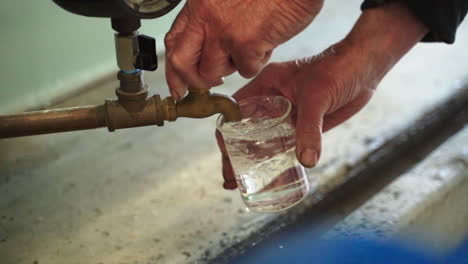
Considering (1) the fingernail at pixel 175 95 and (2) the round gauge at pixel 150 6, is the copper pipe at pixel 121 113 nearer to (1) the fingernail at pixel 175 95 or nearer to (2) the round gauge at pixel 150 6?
(1) the fingernail at pixel 175 95

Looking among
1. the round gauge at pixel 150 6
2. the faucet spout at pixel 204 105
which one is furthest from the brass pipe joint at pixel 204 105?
the round gauge at pixel 150 6

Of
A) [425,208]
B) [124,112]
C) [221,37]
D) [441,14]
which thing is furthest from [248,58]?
[425,208]

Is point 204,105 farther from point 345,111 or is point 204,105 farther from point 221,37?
point 345,111

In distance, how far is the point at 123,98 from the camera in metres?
0.65

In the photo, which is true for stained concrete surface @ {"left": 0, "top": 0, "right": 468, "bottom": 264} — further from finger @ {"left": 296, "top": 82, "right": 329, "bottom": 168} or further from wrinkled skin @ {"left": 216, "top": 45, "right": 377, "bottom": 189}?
finger @ {"left": 296, "top": 82, "right": 329, "bottom": 168}

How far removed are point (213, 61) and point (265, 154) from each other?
0.12 metres

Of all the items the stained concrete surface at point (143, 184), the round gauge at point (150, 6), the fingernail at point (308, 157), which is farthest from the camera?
the stained concrete surface at point (143, 184)

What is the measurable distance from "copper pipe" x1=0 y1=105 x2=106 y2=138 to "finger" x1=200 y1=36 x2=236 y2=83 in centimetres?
12

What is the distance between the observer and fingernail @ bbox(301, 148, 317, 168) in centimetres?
65

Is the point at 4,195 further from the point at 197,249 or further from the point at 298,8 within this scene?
the point at 298,8

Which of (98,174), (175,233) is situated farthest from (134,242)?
(98,174)

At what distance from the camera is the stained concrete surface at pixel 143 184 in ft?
2.56

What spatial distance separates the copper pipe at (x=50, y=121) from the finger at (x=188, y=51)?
10cm

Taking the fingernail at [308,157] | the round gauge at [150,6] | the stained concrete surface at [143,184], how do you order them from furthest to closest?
1. the stained concrete surface at [143,184]
2. the fingernail at [308,157]
3. the round gauge at [150,6]
